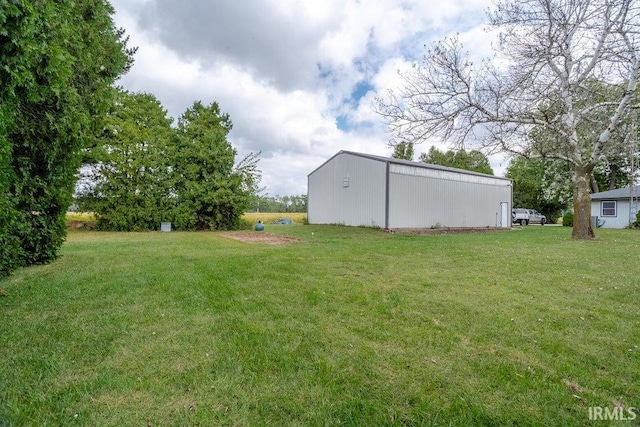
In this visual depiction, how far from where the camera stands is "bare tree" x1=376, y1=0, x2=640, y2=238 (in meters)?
8.77

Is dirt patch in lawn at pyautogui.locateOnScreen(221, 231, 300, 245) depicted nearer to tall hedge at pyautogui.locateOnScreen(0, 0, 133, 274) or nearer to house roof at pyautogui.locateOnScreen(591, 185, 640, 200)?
tall hedge at pyautogui.locateOnScreen(0, 0, 133, 274)

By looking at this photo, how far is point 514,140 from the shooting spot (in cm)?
1099

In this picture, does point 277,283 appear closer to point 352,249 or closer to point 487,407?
point 487,407

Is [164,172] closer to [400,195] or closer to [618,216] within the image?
[400,195]

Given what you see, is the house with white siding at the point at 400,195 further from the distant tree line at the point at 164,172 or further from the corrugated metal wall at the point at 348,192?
the distant tree line at the point at 164,172

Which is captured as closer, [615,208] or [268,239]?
[268,239]

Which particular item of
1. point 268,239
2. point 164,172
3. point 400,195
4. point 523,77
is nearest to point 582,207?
point 523,77

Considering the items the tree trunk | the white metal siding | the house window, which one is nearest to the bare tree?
the tree trunk

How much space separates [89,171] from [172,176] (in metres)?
3.94

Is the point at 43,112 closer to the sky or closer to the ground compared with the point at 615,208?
closer to the sky

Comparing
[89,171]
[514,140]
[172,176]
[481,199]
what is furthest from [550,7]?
[89,171]

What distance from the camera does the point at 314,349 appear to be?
102 inches

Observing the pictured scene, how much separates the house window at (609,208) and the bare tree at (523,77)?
1454cm

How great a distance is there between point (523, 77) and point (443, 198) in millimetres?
9928
